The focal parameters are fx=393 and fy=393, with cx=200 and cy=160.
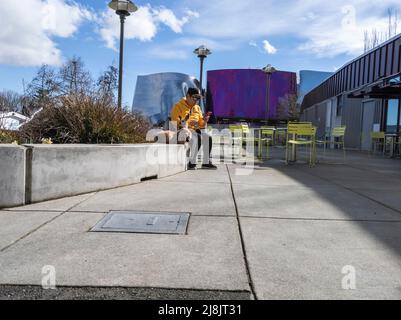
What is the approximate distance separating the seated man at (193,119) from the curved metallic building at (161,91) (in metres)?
51.5

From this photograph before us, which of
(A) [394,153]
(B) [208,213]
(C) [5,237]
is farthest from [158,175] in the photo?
(A) [394,153]

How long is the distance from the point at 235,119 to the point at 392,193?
45.3m

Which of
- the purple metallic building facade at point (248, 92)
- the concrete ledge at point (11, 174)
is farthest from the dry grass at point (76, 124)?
the purple metallic building facade at point (248, 92)

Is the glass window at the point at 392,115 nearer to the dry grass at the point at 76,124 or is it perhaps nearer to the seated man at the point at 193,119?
the seated man at the point at 193,119

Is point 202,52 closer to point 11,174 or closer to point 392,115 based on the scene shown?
point 392,115

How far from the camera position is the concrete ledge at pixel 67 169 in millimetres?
4633

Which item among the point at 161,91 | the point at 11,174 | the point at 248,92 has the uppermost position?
the point at 161,91

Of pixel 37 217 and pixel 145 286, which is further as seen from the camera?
pixel 37 217

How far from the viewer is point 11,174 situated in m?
4.62

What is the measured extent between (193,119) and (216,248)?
5405 mm

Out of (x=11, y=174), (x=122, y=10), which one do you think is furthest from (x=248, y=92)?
(x=11, y=174)

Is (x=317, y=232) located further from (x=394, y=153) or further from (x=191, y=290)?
(x=394, y=153)

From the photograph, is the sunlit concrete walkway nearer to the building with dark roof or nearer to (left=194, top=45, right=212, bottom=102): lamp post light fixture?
the building with dark roof

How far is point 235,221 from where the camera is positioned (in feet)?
13.7
